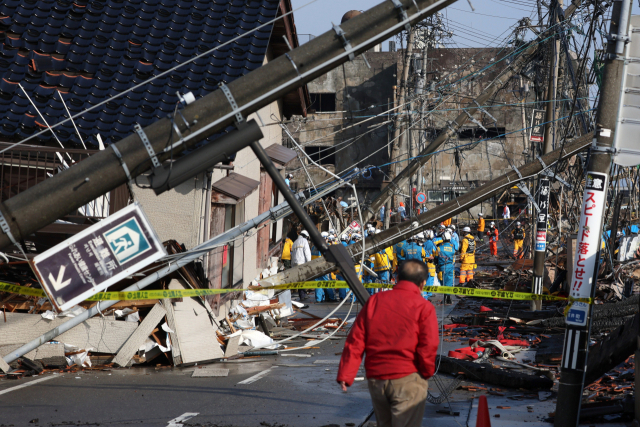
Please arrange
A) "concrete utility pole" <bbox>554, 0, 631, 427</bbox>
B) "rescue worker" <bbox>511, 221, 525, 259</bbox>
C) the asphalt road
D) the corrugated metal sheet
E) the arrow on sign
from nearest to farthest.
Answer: the arrow on sign, "concrete utility pole" <bbox>554, 0, 631, 427</bbox>, the asphalt road, the corrugated metal sheet, "rescue worker" <bbox>511, 221, 525, 259</bbox>

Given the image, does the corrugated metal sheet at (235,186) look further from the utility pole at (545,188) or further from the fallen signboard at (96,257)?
the fallen signboard at (96,257)

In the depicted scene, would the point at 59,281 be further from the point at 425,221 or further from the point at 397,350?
the point at 425,221

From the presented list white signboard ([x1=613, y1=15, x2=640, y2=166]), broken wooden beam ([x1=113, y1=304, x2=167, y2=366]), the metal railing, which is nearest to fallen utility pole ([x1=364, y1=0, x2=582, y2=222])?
the metal railing

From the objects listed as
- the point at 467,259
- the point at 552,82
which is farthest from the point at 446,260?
the point at 552,82

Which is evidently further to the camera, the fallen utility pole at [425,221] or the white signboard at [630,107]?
the fallen utility pole at [425,221]

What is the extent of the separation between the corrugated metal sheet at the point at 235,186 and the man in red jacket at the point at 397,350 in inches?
329

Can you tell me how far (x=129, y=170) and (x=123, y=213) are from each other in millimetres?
329

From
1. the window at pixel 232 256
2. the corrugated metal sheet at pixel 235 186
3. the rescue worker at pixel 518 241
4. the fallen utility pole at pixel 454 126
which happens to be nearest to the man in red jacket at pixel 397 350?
the corrugated metal sheet at pixel 235 186

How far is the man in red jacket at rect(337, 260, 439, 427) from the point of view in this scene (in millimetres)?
4711

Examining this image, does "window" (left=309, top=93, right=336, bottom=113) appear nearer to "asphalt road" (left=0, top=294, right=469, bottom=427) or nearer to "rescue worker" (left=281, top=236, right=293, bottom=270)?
"rescue worker" (left=281, top=236, right=293, bottom=270)

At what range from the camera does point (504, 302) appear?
17312mm

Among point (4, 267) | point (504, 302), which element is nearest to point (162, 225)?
point (4, 267)

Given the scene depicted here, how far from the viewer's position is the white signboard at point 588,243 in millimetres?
5875

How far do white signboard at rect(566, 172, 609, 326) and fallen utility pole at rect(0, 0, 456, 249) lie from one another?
2.20 m
